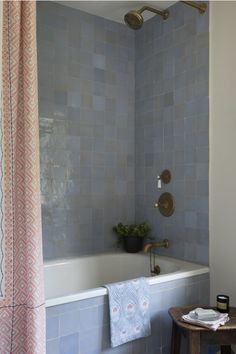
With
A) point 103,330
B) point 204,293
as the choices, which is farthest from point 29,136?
point 204,293

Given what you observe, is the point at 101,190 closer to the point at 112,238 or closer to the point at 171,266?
the point at 112,238

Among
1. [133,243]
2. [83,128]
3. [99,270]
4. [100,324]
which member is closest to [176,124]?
[83,128]


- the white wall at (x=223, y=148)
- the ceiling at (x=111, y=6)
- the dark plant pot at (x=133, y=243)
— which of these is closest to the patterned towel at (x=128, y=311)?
the white wall at (x=223, y=148)

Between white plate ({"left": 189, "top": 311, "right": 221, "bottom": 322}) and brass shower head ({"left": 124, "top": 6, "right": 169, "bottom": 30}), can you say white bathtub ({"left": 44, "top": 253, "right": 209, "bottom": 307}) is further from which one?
brass shower head ({"left": 124, "top": 6, "right": 169, "bottom": 30})

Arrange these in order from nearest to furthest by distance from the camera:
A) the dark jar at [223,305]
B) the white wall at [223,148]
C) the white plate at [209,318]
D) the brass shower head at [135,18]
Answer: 1. the white plate at [209,318]
2. the dark jar at [223,305]
3. the white wall at [223,148]
4. the brass shower head at [135,18]

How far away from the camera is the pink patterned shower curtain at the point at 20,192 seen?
137cm

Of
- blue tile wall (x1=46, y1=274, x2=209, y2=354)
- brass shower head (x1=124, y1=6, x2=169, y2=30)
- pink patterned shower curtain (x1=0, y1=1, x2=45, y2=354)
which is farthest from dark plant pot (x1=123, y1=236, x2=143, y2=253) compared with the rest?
brass shower head (x1=124, y1=6, x2=169, y2=30)

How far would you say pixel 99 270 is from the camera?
2730 millimetres

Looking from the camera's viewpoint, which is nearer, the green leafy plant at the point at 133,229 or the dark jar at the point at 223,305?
the dark jar at the point at 223,305

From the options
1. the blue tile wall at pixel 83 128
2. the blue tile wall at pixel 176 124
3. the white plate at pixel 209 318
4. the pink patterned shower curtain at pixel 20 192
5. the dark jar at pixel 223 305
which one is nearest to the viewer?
the pink patterned shower curtain at pixel 20 192

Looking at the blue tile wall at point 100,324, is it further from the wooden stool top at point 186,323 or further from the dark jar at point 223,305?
the dark jar at point 223,305

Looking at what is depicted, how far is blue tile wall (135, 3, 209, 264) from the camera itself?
8.03 ft

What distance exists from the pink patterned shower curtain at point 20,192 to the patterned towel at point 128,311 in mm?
505

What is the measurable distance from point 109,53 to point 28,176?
1892mm
